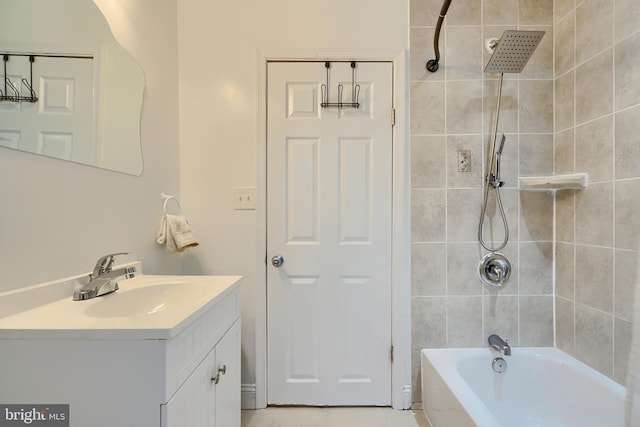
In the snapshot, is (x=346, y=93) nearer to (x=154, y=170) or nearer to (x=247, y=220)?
(x=247, y=220)

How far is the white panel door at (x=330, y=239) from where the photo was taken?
1592 mm

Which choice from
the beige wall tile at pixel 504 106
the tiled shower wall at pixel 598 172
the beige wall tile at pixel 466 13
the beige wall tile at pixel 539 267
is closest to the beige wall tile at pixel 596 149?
the tiled shower wall at pixel 598 172

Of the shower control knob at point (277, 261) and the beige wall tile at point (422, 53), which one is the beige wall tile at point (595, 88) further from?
the shower control knob at point (277, 261)

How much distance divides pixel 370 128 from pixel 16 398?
1716 millimetres

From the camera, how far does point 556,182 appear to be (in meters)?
1.38

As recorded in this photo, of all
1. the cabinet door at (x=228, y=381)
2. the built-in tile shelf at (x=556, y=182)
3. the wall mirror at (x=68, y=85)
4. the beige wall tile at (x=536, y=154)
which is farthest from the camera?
the beige wall tile at (x=536, y=154)

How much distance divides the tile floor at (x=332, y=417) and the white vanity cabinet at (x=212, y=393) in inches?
13.5

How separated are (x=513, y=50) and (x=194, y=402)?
1.99 metres

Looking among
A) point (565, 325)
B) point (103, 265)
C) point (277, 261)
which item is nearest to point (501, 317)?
point (565, 325)

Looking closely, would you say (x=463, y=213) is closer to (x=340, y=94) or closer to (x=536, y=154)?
(x=536, y=154)

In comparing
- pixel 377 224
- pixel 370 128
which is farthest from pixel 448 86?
pixel 377 224

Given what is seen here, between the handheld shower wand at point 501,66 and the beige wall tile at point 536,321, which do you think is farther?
the beige wall tile at point 536,321

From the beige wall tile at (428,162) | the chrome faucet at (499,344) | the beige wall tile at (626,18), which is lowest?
the chrome faucet at (499,344)

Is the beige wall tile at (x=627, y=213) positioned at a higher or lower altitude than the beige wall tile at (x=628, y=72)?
lower
